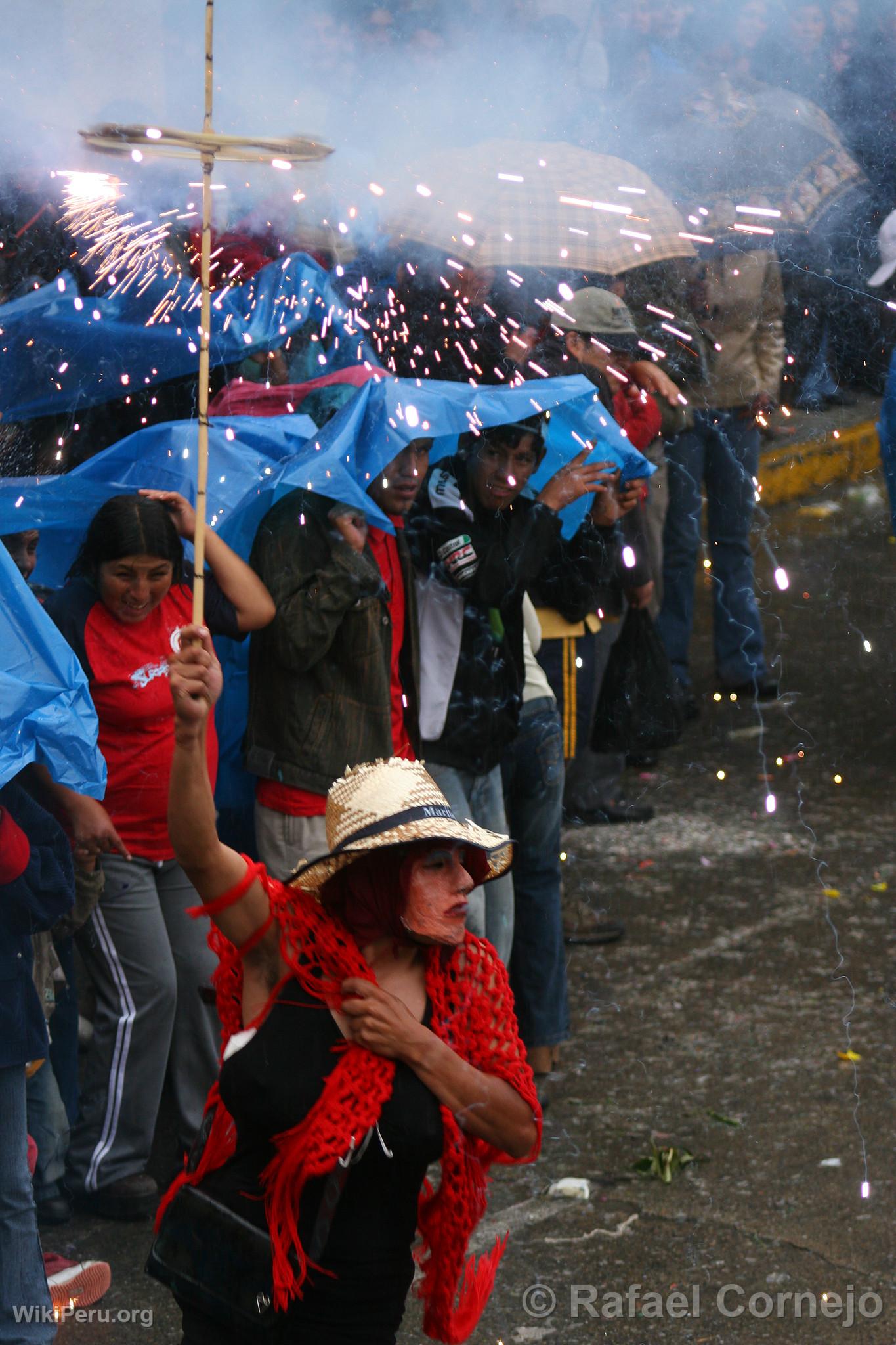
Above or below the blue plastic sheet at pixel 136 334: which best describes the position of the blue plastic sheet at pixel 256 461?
below

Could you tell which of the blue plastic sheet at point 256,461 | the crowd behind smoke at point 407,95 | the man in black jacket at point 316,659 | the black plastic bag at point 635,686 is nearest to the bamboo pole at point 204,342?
the crowd behind smoke at point 407,95

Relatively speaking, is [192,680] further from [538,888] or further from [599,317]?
[538,888]

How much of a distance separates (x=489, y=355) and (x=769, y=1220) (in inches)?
84.5

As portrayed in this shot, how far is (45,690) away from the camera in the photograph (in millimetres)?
2902

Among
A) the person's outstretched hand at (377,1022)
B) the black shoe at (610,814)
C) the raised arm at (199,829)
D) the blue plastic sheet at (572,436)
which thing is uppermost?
the blue plastic sheet at (572,436)

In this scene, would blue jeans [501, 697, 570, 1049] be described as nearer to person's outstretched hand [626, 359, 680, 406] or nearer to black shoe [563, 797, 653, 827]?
person's outstretched hand [626, 359, 680, 406]

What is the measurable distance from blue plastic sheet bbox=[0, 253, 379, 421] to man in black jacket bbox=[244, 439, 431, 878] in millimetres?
573

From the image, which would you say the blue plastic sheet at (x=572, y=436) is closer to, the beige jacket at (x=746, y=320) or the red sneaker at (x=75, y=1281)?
the beige jacket at (x=746, y=320)

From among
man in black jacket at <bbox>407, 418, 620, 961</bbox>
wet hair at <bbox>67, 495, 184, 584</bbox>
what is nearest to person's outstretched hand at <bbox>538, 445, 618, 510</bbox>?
man in black jacket at <bbox>407, 418, 620, 961</bbox>

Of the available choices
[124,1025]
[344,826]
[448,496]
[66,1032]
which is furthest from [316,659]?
[344,826]

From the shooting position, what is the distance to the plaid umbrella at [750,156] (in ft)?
11.8

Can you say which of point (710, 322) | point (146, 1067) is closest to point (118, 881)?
point (146, 1067)

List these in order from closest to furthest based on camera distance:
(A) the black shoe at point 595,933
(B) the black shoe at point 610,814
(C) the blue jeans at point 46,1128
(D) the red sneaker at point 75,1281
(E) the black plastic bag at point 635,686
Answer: (D) the red sneaker at point 75,1281
(C) the blue jeans at point 46,1128
(E) the black plastic bag at point 635,686
(A) the black shoe at point 595,933
(B) the black shoe at point 610,814

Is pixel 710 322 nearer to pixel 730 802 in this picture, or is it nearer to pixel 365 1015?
pixel 365 1015
